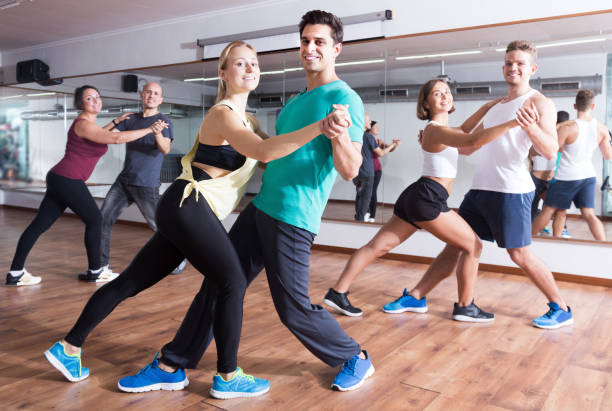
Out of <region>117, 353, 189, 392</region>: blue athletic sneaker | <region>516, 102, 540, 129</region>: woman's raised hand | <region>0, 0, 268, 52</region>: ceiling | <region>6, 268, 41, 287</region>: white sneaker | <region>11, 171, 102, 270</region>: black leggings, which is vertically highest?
<region>0, 0, 268, 52</region>: ceiling

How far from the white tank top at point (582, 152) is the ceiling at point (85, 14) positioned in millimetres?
3645

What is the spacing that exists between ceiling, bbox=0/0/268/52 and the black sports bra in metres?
4.44

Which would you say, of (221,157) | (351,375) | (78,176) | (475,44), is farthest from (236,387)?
(475,44)

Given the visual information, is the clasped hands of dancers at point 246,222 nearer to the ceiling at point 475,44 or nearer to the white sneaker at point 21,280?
the white sneaker at point 21,280

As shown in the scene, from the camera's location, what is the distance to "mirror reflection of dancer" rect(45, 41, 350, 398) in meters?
1.81

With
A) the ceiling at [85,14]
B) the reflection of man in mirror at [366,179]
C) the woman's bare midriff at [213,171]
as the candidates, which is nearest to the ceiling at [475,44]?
the reflection of man in mirror at [366,179]

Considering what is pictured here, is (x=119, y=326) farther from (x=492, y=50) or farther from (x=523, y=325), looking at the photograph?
(x=492, y=50)

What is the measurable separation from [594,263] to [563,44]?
6.05 ft

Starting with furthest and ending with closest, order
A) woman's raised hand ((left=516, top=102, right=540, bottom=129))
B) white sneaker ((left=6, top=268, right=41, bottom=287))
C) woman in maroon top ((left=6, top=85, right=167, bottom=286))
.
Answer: white sneaker ((left=6, top=268, right=41, bottom=287))
woman in maroon top ((left=6, top=85, right=167, bottom=286))
woman's raised hand ((left=516, top=102, right=540, bottom=129))

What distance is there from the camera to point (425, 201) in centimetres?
299

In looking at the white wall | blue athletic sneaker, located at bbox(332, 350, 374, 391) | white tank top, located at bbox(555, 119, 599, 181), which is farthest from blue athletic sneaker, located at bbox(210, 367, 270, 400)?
the white wall

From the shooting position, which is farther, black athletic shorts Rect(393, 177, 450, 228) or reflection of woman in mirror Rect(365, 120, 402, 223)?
reflection of woman in mirror Rect(365, 120, 402, 223)

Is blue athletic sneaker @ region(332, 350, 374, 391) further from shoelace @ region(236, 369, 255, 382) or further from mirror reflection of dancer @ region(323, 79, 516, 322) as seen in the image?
mirror reflection of dancer @ region(323, 79, 516, 322)

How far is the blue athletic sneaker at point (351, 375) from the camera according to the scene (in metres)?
2.12
